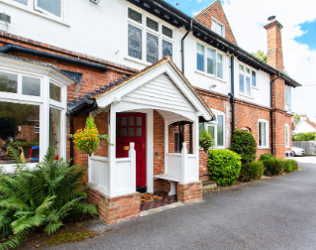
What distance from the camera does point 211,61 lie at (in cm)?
898

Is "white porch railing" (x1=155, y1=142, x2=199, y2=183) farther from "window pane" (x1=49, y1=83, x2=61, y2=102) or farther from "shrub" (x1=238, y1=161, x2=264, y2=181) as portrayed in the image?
"shrub" (x1=238, y1=161, x2=264, y2=181)

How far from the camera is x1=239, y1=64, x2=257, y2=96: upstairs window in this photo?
1062 cm

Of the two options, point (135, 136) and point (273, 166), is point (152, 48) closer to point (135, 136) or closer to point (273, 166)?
point (135, 136)

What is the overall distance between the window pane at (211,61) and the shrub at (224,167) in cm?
372

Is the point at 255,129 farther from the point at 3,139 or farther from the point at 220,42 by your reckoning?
the point at 3,139

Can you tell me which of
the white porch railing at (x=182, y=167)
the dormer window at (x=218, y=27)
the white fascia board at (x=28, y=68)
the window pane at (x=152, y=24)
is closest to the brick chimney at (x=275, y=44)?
the dormer window at (x=218, y=27)

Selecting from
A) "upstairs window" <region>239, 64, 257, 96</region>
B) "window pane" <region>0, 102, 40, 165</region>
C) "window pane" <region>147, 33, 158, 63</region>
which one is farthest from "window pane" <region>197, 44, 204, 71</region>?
"window pane" <region>0, 102, 40, 165</region>

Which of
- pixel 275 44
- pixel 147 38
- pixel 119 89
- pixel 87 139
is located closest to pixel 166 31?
pixel 147 38

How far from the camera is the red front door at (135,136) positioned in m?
6.26

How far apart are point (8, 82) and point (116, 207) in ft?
10.7

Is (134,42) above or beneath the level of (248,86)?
above

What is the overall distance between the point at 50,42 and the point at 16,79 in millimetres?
1393

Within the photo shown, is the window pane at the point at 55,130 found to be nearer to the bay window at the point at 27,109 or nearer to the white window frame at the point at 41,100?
the bay window at the point at 27,109

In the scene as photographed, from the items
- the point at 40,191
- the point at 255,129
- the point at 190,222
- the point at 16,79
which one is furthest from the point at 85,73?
the point at 255,129
